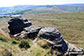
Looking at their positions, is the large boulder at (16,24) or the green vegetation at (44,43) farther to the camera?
the large boulder at (16,24)

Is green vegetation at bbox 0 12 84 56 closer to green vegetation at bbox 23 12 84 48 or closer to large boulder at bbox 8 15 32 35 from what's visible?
green vegetation at bbox 23 12 84 48

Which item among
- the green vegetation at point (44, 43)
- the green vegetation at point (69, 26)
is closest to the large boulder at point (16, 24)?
the green vegetation at point (44, 43)

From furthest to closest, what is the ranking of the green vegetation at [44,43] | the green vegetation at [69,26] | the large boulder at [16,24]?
the green vegetation at [69,26], the large boulder at [16,24], the green vegetation at [44,43]

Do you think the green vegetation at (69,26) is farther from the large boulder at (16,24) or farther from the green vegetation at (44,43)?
the large boulder at (16,24)

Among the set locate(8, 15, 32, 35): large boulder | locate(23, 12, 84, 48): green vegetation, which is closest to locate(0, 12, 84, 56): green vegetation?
locate(23, 12, 84, 48): green vegetation

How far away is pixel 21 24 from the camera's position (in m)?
27.8

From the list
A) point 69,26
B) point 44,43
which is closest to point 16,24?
point 44,43

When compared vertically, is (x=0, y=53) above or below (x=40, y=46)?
above

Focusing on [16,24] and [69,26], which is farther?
[69,26]

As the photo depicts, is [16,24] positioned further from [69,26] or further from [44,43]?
[69,26]

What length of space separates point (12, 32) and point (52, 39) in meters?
13.2

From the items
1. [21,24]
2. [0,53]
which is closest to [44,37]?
[0,53]

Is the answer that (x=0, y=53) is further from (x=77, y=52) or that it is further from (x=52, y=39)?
(x=77, y=52)

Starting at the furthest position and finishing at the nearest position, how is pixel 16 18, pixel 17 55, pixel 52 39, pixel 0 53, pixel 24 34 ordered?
pixel 16 18
pixel 24 34
pixel 52 39
pixel 17 55
pixel 0 53
